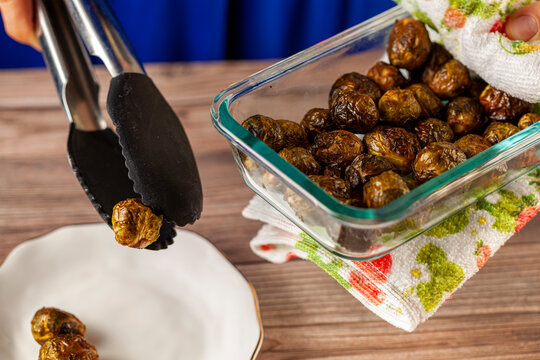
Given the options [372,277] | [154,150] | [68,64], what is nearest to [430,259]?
[372,277]

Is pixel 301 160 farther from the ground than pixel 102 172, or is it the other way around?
pixel 301 160

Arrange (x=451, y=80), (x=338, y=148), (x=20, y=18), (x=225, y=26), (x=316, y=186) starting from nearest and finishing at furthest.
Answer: (x=316, y=186) → (x=338, y=148) → (x=451, y=80) → (x=20, y=18) → (x=225, y=26)

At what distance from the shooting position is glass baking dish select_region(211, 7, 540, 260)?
57cm

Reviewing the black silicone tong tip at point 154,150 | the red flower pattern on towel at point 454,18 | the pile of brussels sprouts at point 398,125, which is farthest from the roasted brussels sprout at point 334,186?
the red flower pattern on towel at point 454,18

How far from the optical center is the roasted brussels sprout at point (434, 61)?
807 millimetres

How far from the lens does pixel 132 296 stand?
0.84 meters

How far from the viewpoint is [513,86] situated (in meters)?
0.75

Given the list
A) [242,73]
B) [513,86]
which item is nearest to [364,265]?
[513,86]

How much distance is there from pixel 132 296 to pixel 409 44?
57cm

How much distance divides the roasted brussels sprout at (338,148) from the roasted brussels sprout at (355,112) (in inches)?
1.1

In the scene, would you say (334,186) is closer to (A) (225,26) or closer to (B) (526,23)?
(B) (526,23)

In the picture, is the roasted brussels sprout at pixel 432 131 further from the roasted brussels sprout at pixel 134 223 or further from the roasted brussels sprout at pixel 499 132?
the roasted brussels sprout at pixel 134 223

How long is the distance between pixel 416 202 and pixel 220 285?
1.18 feet

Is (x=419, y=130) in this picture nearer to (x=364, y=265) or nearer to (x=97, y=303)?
(x=364, y=265)
